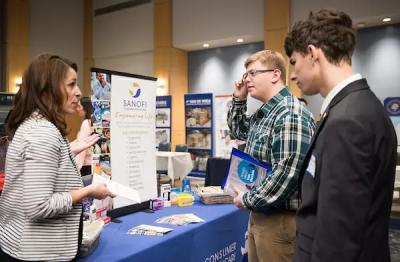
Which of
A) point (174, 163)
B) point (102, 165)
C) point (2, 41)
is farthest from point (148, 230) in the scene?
point (2, 41)

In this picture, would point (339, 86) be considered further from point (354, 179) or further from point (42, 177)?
point (42, 177)

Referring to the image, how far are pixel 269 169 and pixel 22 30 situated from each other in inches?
349

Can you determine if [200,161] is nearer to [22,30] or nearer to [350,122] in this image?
[22,30]

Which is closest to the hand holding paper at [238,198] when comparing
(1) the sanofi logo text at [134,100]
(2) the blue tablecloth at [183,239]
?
(2) the blue tablecloth at [183,239]

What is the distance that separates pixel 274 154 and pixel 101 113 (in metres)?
0.98

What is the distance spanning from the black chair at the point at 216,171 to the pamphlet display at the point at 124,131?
1.34 m

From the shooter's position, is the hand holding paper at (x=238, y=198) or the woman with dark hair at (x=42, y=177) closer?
the woman with dark hair at (x=42, y=177)

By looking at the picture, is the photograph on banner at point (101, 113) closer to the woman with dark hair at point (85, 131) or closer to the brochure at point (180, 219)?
the woman with dark hair at point (85, 131)

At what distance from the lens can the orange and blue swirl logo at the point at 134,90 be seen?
2.19 metres

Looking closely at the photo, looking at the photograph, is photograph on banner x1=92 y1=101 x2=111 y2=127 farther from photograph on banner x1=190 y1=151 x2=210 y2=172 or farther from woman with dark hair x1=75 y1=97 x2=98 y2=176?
photograph on banner x1=190 y1=151 x2=210 y2=172

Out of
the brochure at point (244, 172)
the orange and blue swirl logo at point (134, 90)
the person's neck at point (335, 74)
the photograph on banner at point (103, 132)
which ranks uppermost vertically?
the orange and blue swirl logo at point (134, 90)

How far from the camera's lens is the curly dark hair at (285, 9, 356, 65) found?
1.03 metres

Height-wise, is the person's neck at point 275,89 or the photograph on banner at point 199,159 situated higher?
the person's neck at point 275,89

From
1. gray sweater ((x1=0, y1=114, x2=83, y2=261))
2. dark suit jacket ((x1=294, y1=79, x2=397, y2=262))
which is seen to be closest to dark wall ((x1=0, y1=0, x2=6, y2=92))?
gray sweater ((x1=0, y1=114, x2=83, y2=261))
